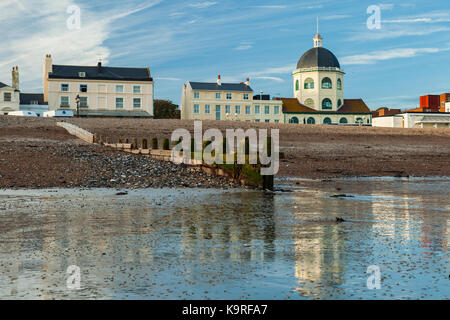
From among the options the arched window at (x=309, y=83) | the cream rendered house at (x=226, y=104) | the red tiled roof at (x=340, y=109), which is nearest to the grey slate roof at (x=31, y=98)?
the cream rendered house at (x=226, y=104)

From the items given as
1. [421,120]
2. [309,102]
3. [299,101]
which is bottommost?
[421,120]

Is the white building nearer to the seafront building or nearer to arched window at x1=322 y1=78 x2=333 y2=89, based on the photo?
the seafront building

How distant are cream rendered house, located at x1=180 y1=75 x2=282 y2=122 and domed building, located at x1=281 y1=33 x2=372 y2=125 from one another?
17.1 feet

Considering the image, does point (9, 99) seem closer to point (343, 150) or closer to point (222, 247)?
point (343, 150)

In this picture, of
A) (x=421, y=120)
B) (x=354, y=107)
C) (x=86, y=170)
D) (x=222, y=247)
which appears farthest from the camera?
(x=354, y=107)

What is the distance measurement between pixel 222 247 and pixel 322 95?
10193 cm

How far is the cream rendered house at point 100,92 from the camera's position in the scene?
83.7m

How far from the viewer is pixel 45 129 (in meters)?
37.6

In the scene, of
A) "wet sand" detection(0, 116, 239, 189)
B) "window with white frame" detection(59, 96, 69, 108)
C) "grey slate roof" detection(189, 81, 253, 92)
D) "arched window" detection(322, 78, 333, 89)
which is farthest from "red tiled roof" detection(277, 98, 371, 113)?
"wet sand" detection(0, 116, 239, 189)

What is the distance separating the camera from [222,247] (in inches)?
307

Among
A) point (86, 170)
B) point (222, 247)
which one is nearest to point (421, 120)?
point (86, 170)
